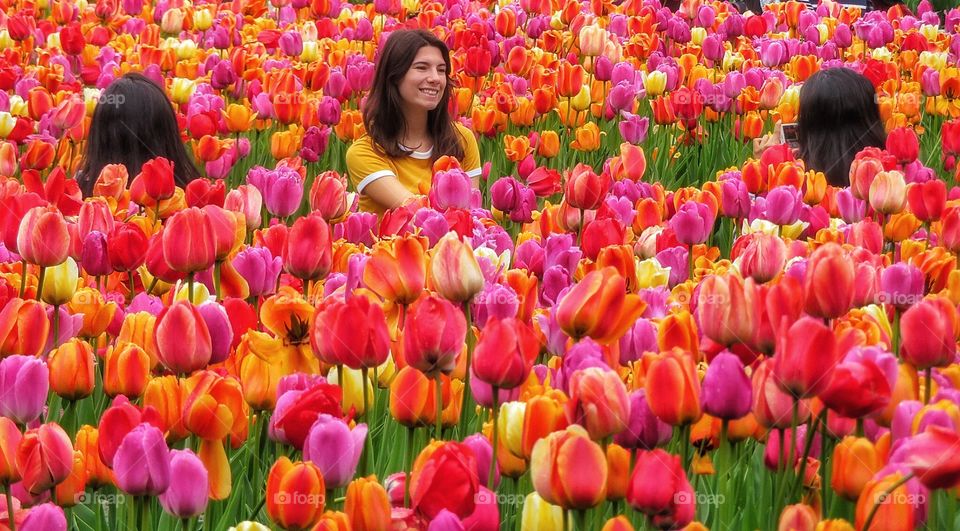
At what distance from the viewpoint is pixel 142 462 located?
161 centimetres

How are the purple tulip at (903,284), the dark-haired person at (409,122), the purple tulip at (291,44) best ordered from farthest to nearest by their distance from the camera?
the purple tulip at (291,44) < the dark-haired person at (409,122) < the purple tulip at (903,284)

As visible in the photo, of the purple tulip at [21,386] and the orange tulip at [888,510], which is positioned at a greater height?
the orange tulip at [888,510]

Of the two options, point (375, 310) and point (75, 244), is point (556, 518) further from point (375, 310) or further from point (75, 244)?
point (75, 244)

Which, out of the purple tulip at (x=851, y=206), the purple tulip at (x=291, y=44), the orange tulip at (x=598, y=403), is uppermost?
the purple tulip at (x=291, y=44)

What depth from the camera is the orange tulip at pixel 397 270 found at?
80.8 inches

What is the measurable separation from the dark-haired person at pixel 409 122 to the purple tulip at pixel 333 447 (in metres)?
3.83

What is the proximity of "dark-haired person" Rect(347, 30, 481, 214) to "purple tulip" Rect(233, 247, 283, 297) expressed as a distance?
9.24 feet

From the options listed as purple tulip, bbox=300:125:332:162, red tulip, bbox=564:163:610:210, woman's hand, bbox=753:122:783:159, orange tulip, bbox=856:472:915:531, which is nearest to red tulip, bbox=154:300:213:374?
orange tulip, bbox=856:472:915:531

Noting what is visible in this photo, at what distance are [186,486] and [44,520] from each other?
18cm

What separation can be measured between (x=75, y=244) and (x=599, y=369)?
156 cm

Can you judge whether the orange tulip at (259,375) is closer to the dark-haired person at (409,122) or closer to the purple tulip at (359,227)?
the purple tulip at (359,227)

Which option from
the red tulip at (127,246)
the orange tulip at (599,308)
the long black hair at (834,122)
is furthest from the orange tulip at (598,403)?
the long black hair at (834,122)

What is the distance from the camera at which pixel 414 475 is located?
4.96 ft

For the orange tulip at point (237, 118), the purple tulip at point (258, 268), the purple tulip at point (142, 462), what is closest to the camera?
the purple tulip at point (142, 462)
